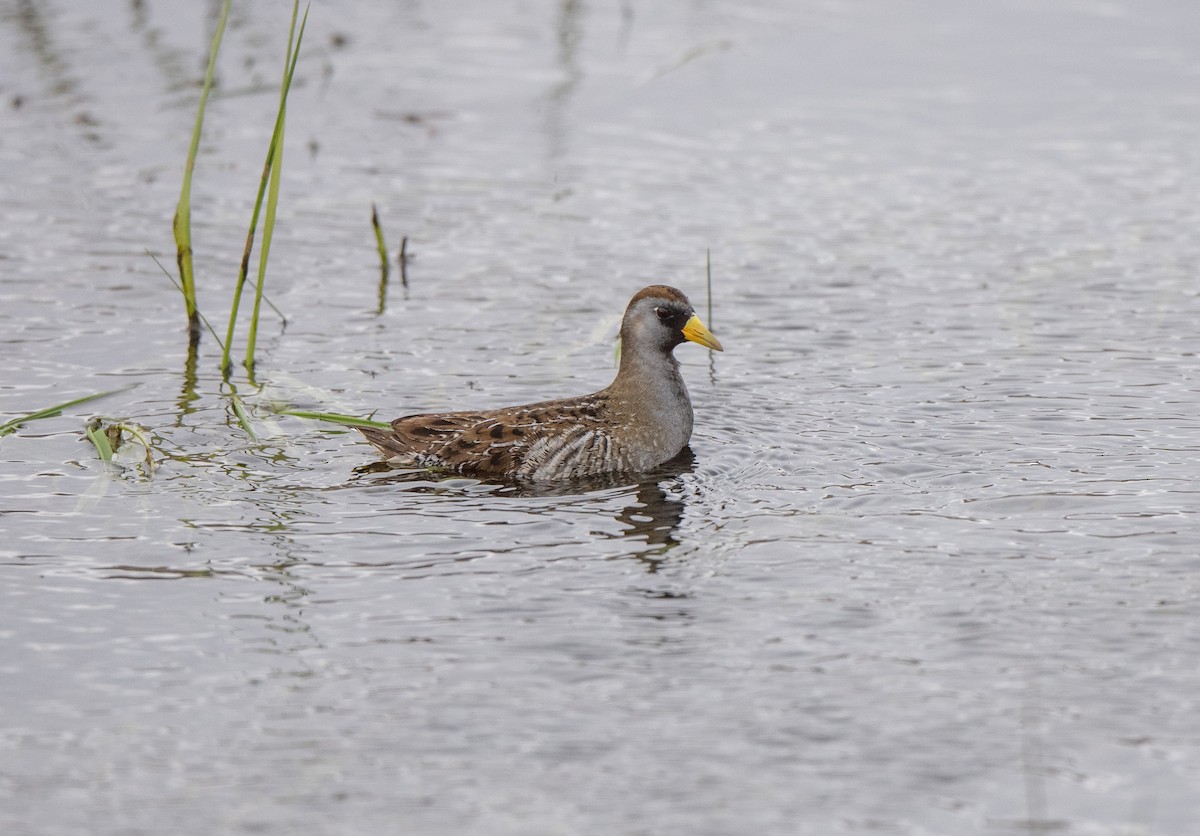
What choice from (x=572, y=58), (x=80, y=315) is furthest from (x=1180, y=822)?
(x=572, y=58)

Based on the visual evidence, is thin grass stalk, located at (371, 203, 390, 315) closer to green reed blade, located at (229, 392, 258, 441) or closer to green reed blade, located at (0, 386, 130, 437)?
green reed blade, located at (229, 392, 258, 441)

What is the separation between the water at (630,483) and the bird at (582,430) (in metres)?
0.24

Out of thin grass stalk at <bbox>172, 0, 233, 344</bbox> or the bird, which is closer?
Result: the bird

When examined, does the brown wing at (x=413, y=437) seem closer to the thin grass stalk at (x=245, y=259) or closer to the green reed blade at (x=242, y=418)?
the green reed blade at (x=242, y=418)

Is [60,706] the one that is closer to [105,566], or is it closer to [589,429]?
[105,566]

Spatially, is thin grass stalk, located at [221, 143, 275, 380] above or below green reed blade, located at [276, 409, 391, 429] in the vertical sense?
above

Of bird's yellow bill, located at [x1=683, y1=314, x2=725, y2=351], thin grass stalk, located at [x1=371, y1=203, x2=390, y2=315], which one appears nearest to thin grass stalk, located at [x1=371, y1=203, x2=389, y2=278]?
thin grass stalk, located at [x1=371, y1=203, x2=390, y2=315]

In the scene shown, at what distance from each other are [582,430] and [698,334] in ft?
3.67

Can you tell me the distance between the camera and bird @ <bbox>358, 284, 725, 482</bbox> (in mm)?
10062

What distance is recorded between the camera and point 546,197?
15.6 m

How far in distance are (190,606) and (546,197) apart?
325 inches

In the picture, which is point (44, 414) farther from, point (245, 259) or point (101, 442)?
point (245, 259)

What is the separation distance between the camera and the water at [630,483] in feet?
21.7

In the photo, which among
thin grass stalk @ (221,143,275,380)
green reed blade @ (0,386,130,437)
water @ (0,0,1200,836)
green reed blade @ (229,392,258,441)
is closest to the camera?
water @ (0,0,1200,836)
